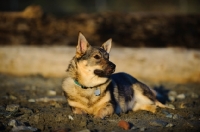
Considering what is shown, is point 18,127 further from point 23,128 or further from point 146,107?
point 146,107

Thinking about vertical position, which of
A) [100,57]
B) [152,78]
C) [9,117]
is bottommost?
[152,78]

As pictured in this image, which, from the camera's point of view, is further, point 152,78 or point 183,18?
point 183,18

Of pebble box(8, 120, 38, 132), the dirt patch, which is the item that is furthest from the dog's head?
pebble box(8, 120, 38, 132)

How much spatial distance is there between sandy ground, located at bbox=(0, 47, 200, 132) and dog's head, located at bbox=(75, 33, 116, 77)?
2.86ft

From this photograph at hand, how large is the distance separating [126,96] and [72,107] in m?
1.40

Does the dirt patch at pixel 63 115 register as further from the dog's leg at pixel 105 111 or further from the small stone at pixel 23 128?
the dog's leg at pixel 105 111

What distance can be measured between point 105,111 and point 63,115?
0.79 metres

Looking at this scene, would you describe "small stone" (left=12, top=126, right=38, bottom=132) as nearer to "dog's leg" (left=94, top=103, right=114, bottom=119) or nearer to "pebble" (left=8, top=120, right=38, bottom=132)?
"pebble" (left=8, top=120, right=38, bottom=132)

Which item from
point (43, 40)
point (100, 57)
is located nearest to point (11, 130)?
point (100, 57)

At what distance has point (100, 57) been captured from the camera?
22.4ft

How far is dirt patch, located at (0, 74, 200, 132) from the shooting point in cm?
565

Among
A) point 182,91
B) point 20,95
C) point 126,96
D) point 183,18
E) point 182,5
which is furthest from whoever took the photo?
point 182,5

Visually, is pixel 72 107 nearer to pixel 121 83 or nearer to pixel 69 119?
pixel 69 119

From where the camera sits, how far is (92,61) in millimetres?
6738
